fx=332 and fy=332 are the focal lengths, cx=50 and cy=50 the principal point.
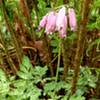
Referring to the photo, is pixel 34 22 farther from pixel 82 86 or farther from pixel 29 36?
pixel 82 86

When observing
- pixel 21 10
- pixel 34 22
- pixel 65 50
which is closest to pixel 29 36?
pixel 34 22

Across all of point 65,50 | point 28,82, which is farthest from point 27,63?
point 65,50

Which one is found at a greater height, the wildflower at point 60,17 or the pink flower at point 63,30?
the wildflower at point 60,17

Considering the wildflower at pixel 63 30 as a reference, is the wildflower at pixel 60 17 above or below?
above

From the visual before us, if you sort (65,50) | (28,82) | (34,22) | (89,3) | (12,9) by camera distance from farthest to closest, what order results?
(34,22)
(12,9)
(28,82)
(65,50)
(89,3)

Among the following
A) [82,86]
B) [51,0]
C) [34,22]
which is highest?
[51,0]

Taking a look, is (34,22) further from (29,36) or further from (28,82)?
(28,82)

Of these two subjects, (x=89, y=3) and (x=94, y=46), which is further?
(x=94, y=46)

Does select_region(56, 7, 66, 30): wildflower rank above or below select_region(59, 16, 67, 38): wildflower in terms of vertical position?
above

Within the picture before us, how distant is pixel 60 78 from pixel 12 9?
352mm

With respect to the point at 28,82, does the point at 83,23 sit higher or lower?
higher

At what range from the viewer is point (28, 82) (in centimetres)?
128

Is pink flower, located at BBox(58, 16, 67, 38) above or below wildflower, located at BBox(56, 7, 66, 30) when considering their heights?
below

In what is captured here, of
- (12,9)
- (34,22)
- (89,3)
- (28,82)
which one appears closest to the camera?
(89,3)
